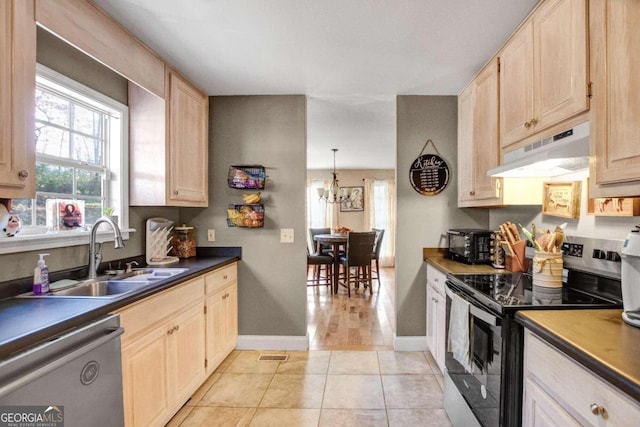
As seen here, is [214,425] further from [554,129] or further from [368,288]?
[368,288]

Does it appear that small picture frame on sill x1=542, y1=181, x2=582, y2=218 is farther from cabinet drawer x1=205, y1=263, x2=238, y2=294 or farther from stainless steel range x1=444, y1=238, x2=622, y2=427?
cabinet drawer x1=205, y1=263, x2=238, y2=294

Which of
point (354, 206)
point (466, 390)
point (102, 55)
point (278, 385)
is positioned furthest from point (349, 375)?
point (354, 206)

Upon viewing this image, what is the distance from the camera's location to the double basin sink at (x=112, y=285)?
5.54 feet

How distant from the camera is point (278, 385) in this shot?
95.0 inches

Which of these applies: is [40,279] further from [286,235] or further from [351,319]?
[351,319]

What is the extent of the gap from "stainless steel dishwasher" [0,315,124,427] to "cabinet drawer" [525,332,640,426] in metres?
1.64

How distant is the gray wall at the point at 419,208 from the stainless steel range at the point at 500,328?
1000 mm

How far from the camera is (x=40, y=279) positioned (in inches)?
61.7

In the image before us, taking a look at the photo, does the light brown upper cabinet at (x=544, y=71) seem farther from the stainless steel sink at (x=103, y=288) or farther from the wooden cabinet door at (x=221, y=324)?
the wooden cabinet door at (x=221, y=324)

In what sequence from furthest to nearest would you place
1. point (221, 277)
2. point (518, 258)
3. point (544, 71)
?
point (221, 277) < point (518, 258) < point (544, 71)

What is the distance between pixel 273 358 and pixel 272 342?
0.61 ft

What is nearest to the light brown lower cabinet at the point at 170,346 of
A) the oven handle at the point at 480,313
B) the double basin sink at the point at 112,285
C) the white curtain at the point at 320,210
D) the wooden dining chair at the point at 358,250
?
the double basin sink at the point at 112,285

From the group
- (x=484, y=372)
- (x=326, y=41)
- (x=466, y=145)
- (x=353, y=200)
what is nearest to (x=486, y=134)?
(x=466, y=145)

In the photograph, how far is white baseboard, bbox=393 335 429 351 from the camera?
298 cm
